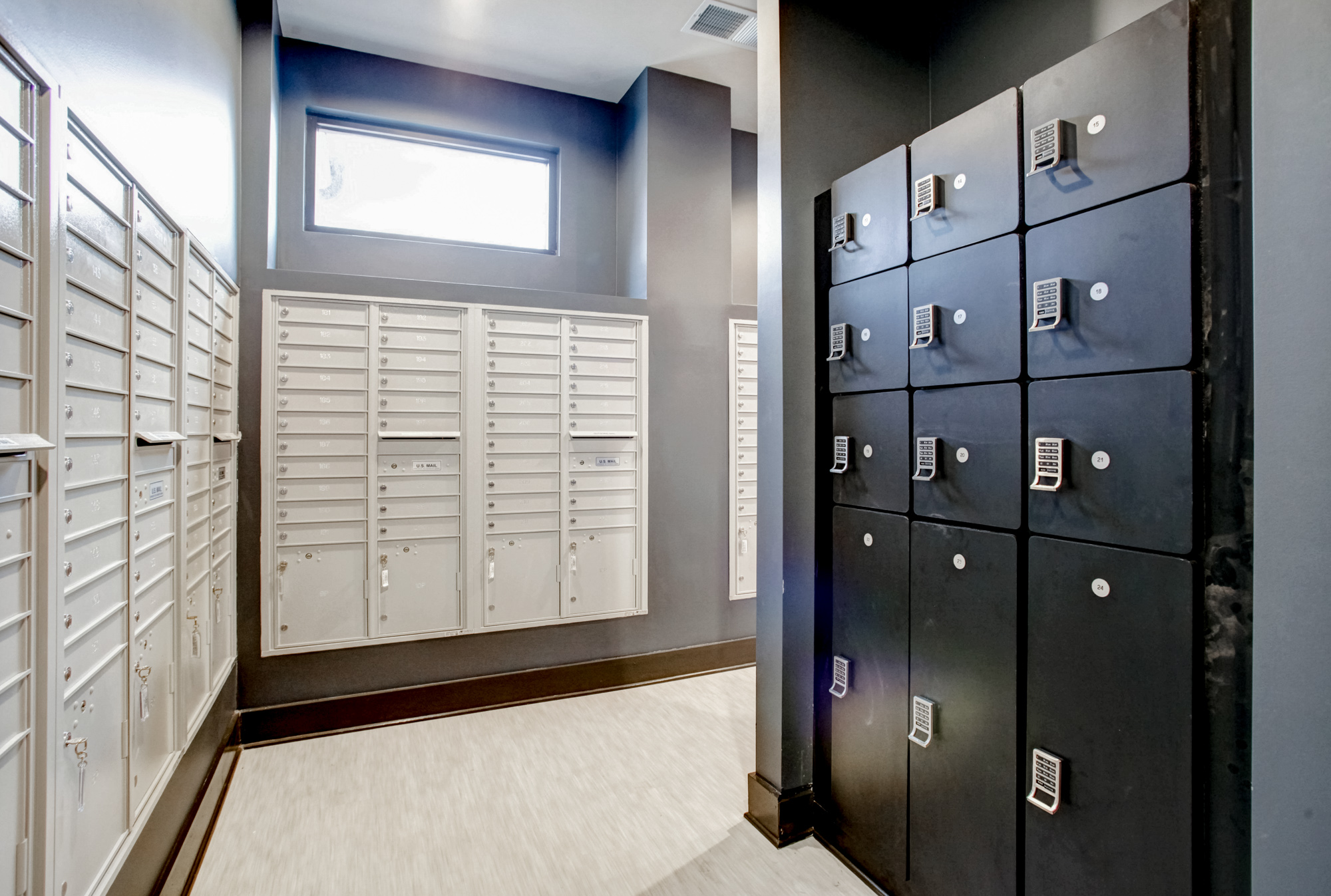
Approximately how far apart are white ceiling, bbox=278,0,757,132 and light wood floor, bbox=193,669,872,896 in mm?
2939

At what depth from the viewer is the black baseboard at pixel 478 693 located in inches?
99.3

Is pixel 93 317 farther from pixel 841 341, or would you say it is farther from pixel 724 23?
pixel 724 23

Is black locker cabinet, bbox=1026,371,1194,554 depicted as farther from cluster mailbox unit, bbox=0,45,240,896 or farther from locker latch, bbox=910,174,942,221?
cluster mailbox unit, bbox=0,45,240,896

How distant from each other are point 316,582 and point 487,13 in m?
2.42

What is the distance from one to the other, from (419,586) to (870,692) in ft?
6.18

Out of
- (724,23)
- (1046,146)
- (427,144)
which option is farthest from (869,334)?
(427,144)

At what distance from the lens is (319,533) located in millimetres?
2578

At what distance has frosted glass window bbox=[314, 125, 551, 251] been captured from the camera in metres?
2.96

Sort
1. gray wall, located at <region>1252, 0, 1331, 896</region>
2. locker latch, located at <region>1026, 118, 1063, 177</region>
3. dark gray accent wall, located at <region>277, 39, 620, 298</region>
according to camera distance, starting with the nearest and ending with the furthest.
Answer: gray wall, located at <region>1252, 0, 1331, 896</region>, locker latch, located at <region>1026, 118, 1063, 177</region>, dark gray accent wall, located at <region>277, 39, 620, 298</region>

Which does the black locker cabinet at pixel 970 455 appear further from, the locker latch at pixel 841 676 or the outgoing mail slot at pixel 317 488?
the outgoing mail slot at pixel 317 488

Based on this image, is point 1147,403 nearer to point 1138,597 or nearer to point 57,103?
point 1138,597

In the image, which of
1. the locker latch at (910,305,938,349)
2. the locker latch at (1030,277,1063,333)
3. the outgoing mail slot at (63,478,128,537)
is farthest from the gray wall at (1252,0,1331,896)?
the outgoing mail slot at (63,478,128,537)

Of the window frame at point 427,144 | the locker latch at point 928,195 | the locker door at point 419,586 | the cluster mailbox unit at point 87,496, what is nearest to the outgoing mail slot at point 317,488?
the locker door at point 419,586

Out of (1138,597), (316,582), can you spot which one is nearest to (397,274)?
(316,582)
